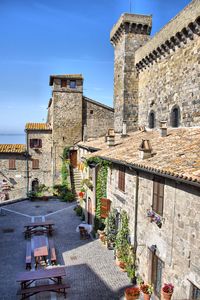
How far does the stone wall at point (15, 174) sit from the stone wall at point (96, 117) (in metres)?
8.75

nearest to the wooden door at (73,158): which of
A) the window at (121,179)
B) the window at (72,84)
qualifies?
the window at (72,84)

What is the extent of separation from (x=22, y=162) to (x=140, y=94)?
17091 millimetres

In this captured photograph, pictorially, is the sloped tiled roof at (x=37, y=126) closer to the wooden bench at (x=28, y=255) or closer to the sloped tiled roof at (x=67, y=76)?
the sloped tiled roof at (x=67, y=76)

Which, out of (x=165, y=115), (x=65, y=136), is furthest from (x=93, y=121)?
(x=165, y=115)

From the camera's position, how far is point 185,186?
28.3ft

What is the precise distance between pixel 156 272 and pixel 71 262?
18.1ft

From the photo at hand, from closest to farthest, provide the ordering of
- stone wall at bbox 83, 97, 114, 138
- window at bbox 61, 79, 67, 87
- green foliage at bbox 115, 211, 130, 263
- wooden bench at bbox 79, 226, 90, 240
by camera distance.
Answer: green foliage at bbox 115, 211, 130, 263 → wooden bench at bbox 79, 226, 90, 240 → window at bbox 61, 79, 67, 87 → stone wall at bbox 83, 97, 114, 138

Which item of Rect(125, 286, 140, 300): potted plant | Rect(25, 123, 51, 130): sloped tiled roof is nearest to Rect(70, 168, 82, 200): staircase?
Rect(25, 123, 51, 130): sloped tiled roof

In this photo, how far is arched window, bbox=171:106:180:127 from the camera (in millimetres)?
16656

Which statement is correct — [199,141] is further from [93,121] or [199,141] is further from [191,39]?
[93,121]

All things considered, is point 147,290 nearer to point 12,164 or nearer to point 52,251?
point 52,251

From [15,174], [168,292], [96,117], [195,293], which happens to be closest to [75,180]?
[15,174]

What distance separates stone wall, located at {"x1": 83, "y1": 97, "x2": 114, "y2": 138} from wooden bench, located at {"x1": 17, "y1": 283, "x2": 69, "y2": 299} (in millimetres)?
22932

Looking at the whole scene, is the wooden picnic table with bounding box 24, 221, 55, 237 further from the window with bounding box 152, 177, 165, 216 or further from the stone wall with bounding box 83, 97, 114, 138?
the stone wall with bounding box 83, 97, 114, 138
